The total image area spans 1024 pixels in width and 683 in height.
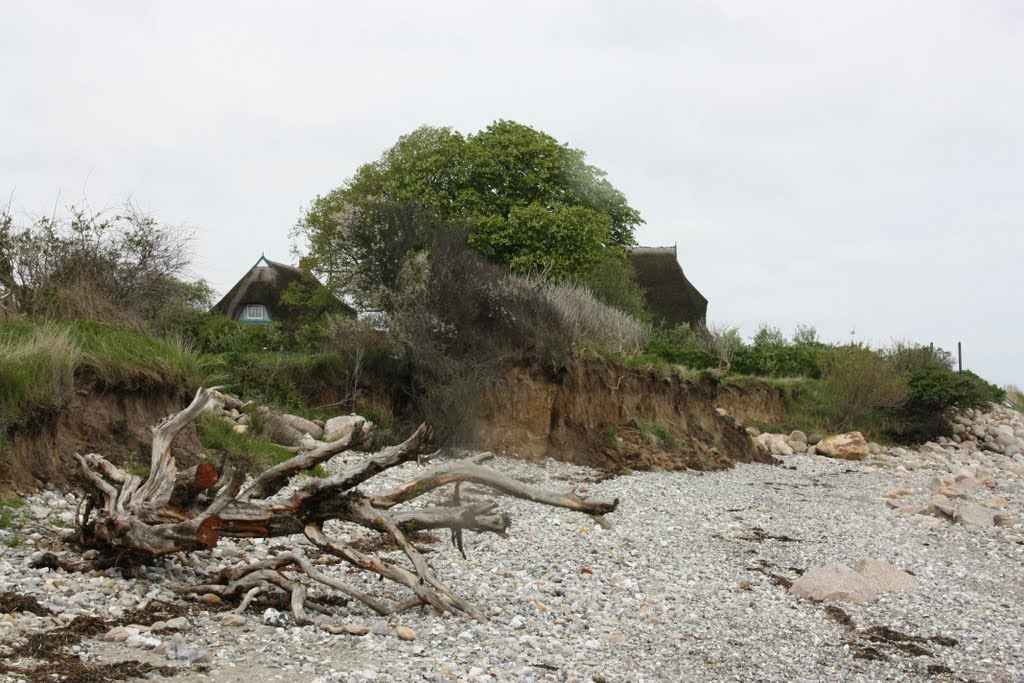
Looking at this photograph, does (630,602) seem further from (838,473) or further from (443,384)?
(838,473)

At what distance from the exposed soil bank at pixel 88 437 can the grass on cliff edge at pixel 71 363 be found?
0.58 feet

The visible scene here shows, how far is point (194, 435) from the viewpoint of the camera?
1236cm

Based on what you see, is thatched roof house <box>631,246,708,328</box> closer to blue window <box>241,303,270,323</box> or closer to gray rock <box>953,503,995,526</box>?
blue window <box>241,303,270,323</box>

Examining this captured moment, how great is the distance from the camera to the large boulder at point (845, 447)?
26.7 m

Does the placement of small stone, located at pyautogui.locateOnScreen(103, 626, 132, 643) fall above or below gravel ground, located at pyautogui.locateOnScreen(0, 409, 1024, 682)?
above

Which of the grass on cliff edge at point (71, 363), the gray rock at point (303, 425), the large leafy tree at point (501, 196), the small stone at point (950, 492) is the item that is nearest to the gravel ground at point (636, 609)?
the grass on cliff edge at point (71, 363)

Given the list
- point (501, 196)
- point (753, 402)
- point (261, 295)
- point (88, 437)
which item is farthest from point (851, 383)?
point (88, 437)

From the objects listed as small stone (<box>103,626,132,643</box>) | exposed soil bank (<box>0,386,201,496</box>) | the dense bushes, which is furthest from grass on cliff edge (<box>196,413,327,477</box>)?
the dense bushes

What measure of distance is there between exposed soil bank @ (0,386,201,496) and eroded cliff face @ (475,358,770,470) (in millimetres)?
7128

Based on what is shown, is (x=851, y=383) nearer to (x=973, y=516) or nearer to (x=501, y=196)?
(x=501, y=196)

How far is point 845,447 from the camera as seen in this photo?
26.9m

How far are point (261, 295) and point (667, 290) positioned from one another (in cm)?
1804

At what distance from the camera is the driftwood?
6.90 m

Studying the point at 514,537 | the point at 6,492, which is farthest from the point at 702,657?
the point at 6,492
